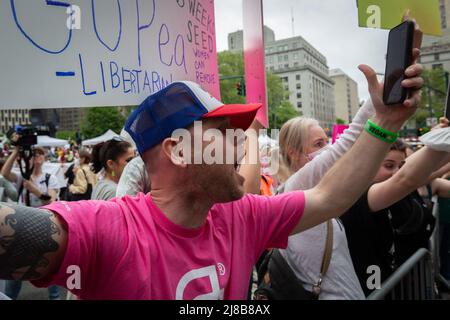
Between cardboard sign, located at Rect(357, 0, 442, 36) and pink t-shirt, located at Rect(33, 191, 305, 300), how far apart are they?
95 centimetres

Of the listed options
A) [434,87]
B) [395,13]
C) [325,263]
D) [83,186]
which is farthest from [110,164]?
[434,87]

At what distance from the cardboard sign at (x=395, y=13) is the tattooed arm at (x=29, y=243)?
1364mm

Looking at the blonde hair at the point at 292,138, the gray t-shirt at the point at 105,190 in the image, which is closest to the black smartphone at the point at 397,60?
the blonde hair at the point at 292,138

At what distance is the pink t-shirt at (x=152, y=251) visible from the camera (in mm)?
1080

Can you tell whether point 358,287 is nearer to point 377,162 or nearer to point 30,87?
point 377,162

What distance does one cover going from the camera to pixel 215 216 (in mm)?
1453

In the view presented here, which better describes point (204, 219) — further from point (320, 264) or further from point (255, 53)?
point (255, 53)

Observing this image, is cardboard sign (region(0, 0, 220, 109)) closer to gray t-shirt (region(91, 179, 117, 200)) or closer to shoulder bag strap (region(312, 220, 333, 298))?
shoulder bag strap (region(312, 220, 333, 298))

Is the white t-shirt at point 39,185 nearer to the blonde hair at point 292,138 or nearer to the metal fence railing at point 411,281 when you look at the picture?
the blonde hair at point 292,138

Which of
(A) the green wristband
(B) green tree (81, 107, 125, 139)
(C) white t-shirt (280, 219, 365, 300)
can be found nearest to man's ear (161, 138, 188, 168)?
(A) the green wristband

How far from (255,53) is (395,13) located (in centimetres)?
76

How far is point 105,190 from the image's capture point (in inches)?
130

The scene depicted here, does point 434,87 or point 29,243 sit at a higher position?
point 434,87

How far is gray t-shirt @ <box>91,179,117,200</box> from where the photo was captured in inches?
126
